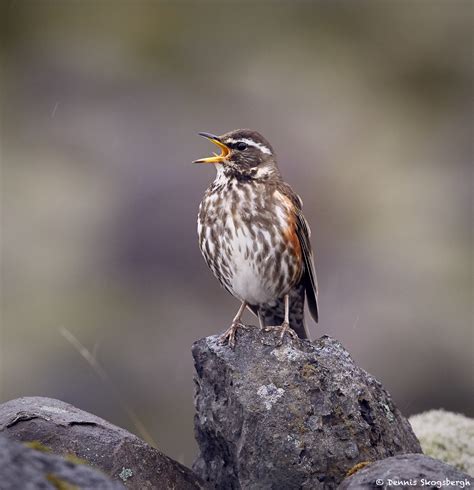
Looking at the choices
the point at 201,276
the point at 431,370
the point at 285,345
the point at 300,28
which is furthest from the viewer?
the point at 300,28

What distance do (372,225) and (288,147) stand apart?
2.84 m

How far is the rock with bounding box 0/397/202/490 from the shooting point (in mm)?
6402

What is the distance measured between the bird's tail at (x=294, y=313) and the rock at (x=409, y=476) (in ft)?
10.0

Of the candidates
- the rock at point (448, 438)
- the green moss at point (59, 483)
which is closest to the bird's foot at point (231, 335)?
the rock at point (448, 438)

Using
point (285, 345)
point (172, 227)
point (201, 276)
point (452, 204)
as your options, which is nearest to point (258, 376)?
point (285, 345)

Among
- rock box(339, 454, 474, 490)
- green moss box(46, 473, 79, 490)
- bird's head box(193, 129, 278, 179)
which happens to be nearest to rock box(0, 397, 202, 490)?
rock box(339, 454, 474, 490)

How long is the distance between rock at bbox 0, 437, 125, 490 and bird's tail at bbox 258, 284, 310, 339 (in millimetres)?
4329

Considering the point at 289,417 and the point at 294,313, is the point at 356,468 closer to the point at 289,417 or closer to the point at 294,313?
the point at 289,417

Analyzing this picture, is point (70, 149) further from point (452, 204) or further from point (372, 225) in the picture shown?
point (452, 204)

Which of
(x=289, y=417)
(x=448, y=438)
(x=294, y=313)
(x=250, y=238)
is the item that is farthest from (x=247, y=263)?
(x=448, y=438)

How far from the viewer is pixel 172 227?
16891 millimetres

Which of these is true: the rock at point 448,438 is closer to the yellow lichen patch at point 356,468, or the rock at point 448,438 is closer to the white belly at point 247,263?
the yellow lichen patch at point 356,468

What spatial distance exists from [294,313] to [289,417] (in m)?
2.33

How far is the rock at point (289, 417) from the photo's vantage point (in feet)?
20.9
